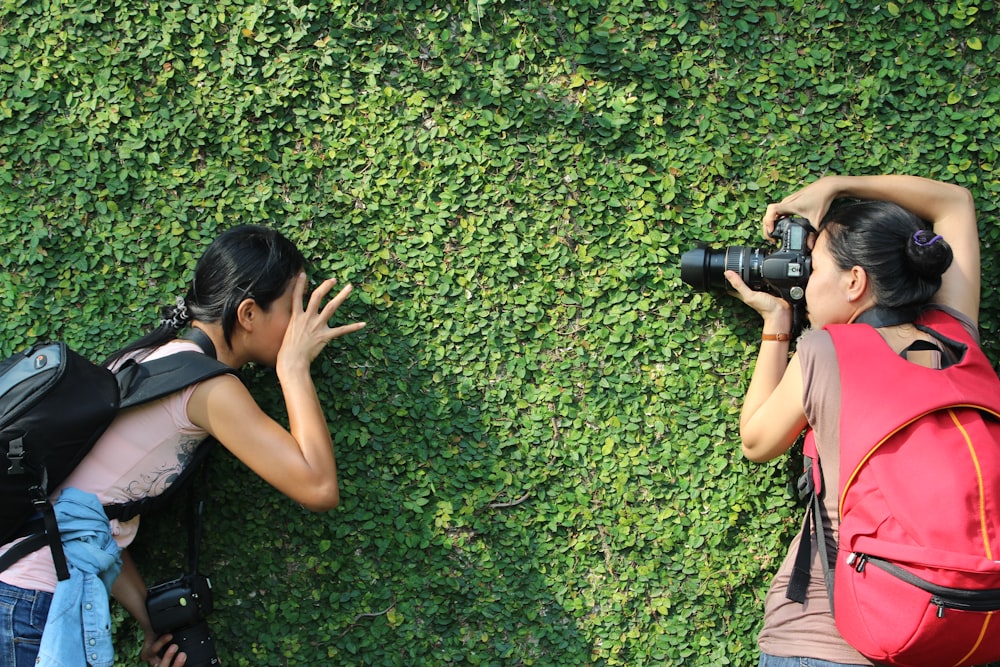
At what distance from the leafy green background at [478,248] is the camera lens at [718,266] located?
0.47 feet

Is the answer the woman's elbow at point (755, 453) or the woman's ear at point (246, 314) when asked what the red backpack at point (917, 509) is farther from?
the woman's ear at point (246, 314)

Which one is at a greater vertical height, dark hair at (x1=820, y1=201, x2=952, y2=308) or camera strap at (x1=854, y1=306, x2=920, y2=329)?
dark hair at (x1=820, y1=201, x2=952, y2=308)

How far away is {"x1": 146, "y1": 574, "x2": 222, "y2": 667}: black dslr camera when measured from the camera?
2.77 meters

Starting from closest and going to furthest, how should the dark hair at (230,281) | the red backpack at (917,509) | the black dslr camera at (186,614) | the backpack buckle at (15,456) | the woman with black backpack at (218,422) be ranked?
the red backpack at (917,509) → the backpack buckle at (15,456) → the woman with black backpack at (218,422) → the dark hair at (230,281) → the black dslr camera at (186,614)

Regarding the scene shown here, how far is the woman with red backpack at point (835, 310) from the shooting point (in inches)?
92.3

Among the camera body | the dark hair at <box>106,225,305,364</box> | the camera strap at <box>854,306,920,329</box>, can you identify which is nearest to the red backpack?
the camera strap at <box>854,306,920,329</box>

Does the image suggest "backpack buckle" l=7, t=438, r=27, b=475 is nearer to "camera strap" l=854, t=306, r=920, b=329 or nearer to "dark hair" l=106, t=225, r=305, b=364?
"dark hair" l=106, t=225, r=305, b=364

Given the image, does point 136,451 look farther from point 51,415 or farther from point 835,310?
point 835,310

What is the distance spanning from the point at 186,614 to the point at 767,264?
2076 mm

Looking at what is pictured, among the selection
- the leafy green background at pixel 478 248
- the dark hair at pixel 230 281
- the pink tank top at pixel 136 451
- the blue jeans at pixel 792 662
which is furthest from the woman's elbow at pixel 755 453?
the pink tank top at pixel 136 451

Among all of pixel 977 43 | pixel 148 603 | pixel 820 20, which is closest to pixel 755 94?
pixel 820 20

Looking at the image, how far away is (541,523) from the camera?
299 cm

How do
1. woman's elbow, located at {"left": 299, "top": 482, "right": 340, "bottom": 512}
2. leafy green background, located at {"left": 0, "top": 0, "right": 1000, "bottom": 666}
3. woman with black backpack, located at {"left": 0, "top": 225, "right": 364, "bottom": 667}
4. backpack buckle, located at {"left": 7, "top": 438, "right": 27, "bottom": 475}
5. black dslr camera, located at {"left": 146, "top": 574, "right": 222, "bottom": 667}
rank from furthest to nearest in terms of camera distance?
1. leafy green background, located at {"left": 0, "top": 0, "right": 1000, "bottom": 666}
2. black dslr camera, located at {"left": 146, "top": 574, "right": 222, "bottom": 667}
3. woman's elbow, located at {"left": 299, "top": 482, "right": 340, "bottom": 512}
4. woman with black backpack, located at {"left": 0, "top": 225, "right": 364, "bottom": 667}
5. backpack buckle, located at {"left": 7, "top": 438, "right": 27, "bottom": 475}

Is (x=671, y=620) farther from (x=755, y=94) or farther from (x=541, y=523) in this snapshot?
(x=755, y=94)
